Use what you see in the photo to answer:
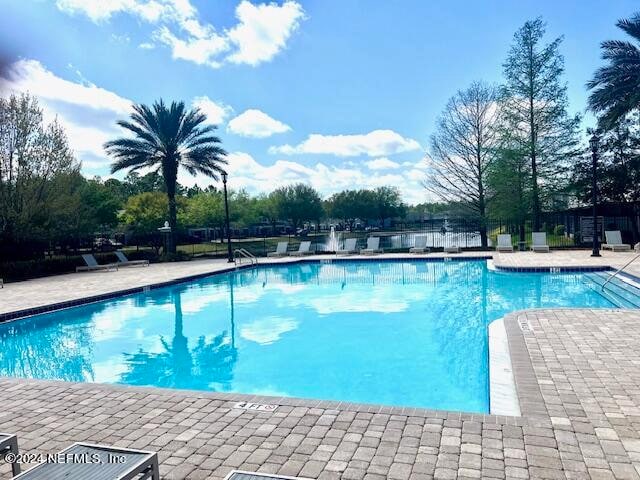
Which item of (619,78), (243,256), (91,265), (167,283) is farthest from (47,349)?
(619,78)

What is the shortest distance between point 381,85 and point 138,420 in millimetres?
17872

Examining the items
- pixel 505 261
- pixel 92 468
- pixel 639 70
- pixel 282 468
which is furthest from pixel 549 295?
pixel 639 70

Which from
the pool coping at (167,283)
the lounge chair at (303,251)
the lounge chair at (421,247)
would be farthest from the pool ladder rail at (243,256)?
the lounge chair at (421,247)

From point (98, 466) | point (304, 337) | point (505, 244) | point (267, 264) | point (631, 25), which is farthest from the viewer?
point (267, 264)

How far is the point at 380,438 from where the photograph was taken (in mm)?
3404

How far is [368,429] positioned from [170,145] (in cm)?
2179

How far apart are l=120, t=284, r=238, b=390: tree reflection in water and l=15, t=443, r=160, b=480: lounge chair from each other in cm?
352

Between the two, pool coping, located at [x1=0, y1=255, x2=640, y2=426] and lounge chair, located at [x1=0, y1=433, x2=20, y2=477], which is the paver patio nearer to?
pool coping, located at [x1=0, y1=255, x2=640, y2=426]

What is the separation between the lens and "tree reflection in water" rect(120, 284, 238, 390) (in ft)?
21.1

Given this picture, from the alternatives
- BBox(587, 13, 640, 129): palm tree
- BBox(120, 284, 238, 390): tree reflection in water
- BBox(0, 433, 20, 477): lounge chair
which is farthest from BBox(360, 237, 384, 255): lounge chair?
BBox(0, 433, 20, 477): lounge chair

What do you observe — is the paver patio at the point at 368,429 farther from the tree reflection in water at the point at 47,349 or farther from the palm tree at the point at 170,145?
the palm tree at the point at 170,145

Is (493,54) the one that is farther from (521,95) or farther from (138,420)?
(138,420)

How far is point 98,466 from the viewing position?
8.16ft

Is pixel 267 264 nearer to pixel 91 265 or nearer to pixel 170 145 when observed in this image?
pixel 91 265
